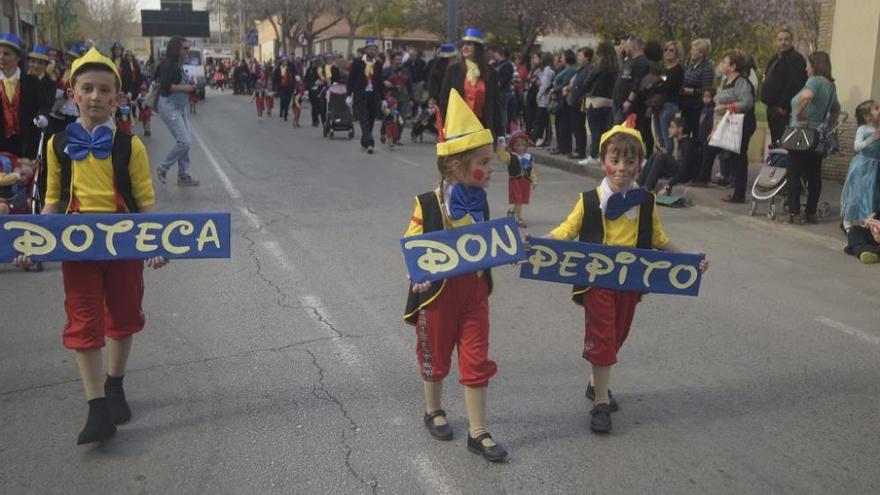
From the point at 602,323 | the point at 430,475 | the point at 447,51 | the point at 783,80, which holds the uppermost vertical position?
the point at 447,51

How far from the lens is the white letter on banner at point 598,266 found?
4129 mm

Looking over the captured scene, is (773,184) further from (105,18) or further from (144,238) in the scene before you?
(105,18)

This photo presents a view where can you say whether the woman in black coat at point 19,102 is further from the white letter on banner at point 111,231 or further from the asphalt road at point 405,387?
the white letter on banner at point 111,231

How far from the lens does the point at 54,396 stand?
4.62 metres

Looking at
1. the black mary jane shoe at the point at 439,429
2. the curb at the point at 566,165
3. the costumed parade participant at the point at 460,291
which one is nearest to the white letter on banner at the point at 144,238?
the costumed parade participant at the point at 460,291

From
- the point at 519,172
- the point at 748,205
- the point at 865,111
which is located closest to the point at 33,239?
the point at 519,172

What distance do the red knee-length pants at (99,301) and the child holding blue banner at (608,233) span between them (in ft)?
6.84

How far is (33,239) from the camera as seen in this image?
3.89 meters

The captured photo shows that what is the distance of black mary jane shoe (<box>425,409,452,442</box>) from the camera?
4.11 m

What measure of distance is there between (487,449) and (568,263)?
966mm

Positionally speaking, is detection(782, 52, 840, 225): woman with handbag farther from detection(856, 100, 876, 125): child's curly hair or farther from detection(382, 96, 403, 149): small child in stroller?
detection(382, 96, 403, 149): small child in stroller

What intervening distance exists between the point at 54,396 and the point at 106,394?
1.54 ft

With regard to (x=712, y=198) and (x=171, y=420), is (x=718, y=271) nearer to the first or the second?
(x=712, y=198)

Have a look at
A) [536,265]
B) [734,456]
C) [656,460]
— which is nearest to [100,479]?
[536,265]
